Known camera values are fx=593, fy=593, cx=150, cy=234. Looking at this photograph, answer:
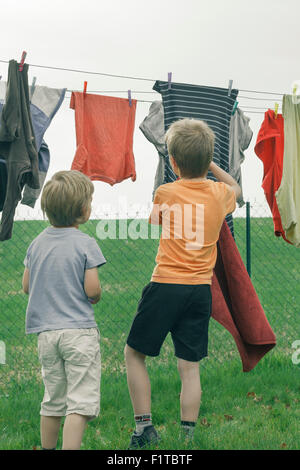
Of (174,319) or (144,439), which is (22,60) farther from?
(144,439)

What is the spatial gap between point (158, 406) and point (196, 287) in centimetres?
140

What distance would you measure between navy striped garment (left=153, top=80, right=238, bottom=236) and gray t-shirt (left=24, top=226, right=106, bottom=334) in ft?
5.28

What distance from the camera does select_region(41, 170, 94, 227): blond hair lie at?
281 cm

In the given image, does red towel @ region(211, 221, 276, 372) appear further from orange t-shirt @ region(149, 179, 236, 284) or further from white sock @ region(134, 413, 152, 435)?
white sock @ region(134, 413, 152, 435)

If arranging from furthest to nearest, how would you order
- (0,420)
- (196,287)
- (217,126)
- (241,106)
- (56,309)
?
1. (241,106)
2. (217,126)
3. (0,420)
4. (196,287)
5. (56,309)

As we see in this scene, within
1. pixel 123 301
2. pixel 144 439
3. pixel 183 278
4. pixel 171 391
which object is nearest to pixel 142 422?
pixel 144 439

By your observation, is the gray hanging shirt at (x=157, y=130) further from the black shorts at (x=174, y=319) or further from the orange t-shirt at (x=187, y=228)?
the black shorts at (x=174, y=319)

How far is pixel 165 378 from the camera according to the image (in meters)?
4.63

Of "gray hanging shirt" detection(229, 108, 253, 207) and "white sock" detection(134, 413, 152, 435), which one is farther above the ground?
"gray hanging shirt" detection(229, 108, 253, 207)

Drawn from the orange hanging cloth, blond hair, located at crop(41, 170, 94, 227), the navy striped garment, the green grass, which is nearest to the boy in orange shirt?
the green grass

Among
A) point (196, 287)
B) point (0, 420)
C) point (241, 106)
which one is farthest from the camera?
point (241, 106)

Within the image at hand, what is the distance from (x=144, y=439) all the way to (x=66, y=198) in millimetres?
1394
